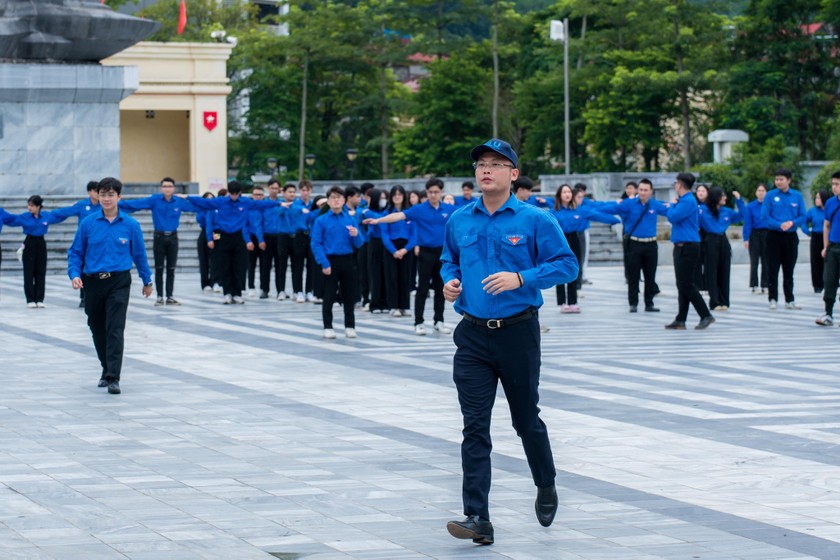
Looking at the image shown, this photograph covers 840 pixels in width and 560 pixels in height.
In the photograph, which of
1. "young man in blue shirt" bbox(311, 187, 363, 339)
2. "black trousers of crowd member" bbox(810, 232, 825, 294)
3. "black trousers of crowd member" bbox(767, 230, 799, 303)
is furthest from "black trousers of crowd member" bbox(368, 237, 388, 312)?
"black trousers of crowd member" bbox(810, 232, 825, 294)

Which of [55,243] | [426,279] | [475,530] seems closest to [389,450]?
[475,530]

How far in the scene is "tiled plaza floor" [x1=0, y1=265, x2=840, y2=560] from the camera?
7180mm

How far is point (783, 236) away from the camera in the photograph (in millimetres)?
21734

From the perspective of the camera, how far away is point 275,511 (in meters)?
7.78

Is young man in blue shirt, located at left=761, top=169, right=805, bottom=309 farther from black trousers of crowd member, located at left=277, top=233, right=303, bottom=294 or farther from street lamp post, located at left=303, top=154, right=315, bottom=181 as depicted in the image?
street lamp post, located at left=303, top=154, right=315, bottom=181

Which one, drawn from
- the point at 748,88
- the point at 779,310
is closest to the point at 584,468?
the point at 779,310

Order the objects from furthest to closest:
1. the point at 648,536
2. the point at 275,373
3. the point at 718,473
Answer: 1. the point at 275,373
2. the point at 718,473
3. the point at 648,536

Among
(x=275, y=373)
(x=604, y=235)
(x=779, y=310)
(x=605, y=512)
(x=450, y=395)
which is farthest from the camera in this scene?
(x=604, y=235)

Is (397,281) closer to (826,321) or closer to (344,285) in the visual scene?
(344,285)

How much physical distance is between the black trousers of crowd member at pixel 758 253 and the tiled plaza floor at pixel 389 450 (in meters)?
6.39

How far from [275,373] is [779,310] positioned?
389 inches

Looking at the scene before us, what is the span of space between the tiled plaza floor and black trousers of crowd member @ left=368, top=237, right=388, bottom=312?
3884 millimetres

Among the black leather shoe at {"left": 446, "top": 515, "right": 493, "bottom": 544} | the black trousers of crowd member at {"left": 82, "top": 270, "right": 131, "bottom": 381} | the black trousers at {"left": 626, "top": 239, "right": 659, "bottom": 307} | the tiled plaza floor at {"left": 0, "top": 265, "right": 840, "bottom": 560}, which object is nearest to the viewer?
the black leather shoe at {"left": 446, "top": 515, "right": 493, "bottom": 544}

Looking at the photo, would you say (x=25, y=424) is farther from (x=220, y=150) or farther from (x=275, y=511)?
(x=220, y=150)
